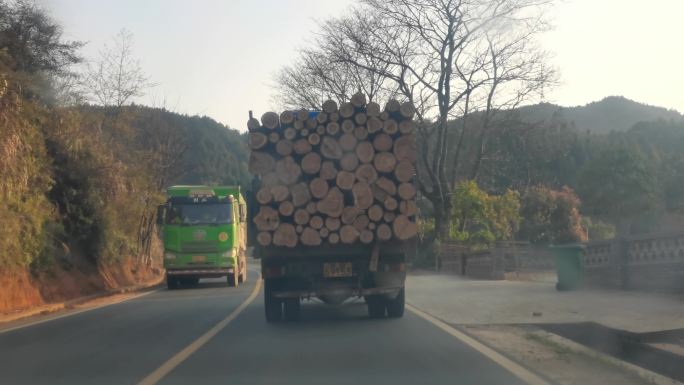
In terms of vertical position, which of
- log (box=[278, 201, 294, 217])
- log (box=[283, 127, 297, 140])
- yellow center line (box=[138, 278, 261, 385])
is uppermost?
log (box=[283, 127, 297, 140])

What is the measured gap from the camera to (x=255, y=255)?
13180 millimetres

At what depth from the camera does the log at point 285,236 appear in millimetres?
12734

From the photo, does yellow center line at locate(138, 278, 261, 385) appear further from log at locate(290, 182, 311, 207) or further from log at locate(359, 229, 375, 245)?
log at locate(359, 229, 375, 245)

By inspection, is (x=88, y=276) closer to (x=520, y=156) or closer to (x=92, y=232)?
(x=92, y=232)

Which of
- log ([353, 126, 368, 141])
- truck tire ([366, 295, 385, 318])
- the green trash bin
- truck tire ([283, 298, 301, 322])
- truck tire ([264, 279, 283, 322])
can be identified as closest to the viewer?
log ([353, 126, 368, 141])

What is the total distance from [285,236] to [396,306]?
9.23ft

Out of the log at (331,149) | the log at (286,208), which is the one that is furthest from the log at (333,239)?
the log at (331,149)

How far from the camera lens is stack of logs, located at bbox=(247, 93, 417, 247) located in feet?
42.1

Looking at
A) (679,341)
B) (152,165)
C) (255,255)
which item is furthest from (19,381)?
(152,165)

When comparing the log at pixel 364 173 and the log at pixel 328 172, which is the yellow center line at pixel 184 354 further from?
the log at pixel 364 173

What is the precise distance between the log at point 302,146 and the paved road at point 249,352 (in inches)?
119

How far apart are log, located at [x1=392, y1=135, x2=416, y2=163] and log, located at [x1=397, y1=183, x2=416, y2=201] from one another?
43 cm

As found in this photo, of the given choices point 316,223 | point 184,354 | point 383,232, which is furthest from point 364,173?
point 184,354

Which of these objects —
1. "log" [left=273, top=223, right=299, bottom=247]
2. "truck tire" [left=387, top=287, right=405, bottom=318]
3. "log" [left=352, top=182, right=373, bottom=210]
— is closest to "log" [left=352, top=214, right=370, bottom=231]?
"log" [left=352, top=182, right=373, bottom=210]
